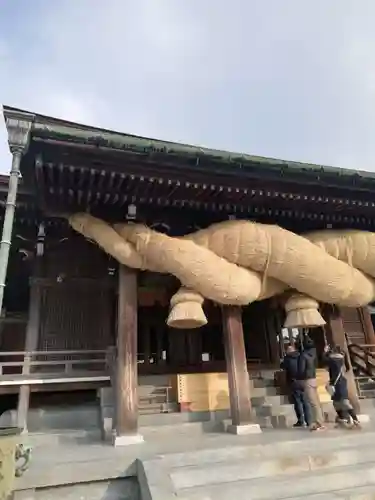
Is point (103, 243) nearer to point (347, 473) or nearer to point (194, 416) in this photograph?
point (194, 416)

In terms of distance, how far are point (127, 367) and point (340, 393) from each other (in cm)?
357

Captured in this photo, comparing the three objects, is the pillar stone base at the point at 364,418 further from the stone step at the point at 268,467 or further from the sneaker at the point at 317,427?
the stone step at the point at 268,467

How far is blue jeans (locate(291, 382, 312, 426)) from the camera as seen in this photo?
238 inches

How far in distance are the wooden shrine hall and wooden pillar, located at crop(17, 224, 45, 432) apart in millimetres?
20

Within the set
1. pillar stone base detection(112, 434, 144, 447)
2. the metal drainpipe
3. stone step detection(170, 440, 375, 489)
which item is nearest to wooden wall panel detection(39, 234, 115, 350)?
pillar stone base detection(112, 434, 144, 447)

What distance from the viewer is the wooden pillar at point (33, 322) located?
6.53 meters

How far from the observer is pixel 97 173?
538cm

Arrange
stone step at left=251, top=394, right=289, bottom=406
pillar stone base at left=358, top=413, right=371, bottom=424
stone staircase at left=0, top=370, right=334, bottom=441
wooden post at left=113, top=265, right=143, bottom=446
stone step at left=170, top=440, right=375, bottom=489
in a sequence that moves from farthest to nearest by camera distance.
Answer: stone step at left=251, top=394, right=289, bottom=406
pillar stone base at left=358, top=413, right=371, bottom=424
stone staircase at left=0, top=370, right=334, bottom=441
wooden post at left=113, top=265, right=143, bottom=446
stone step at left=170, top=440, right=375, bottom=489

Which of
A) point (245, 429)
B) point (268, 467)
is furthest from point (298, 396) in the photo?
point (268, 467)

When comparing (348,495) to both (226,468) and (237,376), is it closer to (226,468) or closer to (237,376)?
(226,468)

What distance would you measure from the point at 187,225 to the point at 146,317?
4.78 meters

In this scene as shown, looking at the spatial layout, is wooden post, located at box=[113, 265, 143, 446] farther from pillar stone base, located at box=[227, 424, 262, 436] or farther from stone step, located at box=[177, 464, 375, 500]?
stone step, located at box=[177, 464, 375, 500]

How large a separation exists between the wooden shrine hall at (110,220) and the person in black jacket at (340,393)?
679 millimetres

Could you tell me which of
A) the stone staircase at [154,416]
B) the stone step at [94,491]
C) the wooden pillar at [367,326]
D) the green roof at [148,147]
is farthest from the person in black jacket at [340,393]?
the wooden pillar at [367,326]
